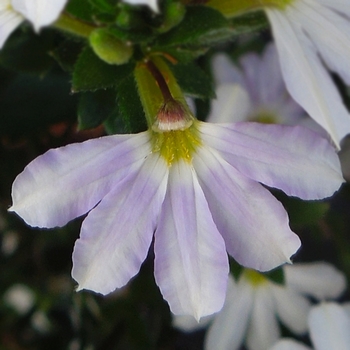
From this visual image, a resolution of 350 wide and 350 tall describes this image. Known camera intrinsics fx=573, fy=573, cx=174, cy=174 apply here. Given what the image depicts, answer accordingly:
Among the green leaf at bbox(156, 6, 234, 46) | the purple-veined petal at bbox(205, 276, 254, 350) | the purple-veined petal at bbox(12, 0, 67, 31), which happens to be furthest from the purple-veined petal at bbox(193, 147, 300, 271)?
the purple-veined petal at bbox(205, 276, 254, 350)

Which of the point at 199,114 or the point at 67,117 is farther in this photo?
the point at 67,117

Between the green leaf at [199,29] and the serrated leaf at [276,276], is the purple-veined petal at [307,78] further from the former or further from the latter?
the serrated leaf at [276,276]

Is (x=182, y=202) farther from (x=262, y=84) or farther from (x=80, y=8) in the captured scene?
(x=262, y=84)

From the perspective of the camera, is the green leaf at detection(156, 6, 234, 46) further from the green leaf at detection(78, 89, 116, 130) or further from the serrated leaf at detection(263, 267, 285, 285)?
the serrated leaf at detection(263, 267, 285, 285)

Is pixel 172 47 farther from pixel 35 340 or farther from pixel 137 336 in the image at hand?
pixel 35 340

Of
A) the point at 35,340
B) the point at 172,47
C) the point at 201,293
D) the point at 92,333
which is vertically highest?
the point at 172,47

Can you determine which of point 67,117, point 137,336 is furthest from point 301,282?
point 67,117

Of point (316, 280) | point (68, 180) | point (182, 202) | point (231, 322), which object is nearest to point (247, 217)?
point (182, 202)

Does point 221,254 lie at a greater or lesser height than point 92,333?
greater
